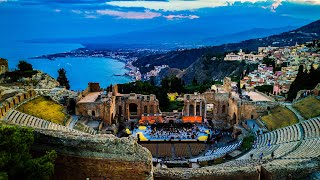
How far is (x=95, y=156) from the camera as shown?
1545 cm

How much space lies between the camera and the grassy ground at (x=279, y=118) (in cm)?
3550

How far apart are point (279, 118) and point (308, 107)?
3247mm

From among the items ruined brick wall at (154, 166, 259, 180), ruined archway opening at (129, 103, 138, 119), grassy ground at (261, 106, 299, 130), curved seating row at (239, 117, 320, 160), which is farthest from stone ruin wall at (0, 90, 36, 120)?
grassy ground at (261, 106, 299, 130)

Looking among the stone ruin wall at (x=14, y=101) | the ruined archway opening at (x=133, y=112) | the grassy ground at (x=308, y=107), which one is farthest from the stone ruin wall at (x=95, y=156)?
the ruined archway opening at (x=133, y=112)

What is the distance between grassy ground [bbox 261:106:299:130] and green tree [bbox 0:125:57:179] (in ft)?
90.4

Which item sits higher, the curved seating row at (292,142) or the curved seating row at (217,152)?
the curved seating row at (292,142)

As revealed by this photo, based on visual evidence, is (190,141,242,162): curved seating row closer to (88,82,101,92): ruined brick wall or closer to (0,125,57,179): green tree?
(88,82,101,92): ruined brick wall

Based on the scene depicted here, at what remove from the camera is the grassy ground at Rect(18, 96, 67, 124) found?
32.3m

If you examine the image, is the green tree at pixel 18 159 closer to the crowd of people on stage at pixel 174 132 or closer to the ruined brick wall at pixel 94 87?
the crowd of people on stage at pixel 174 132

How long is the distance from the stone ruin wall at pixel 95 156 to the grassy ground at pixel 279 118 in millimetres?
23885

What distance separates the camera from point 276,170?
17344 mm

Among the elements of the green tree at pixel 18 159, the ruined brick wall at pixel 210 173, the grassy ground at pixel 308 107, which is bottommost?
the grassy ground at pixel 308 107

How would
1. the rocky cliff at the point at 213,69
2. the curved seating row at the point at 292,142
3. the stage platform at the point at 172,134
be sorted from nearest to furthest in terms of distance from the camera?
the curved seating row at the point at 292,142, the stage platform at the point at 172,134, the rocky cliff at the point at 213,69

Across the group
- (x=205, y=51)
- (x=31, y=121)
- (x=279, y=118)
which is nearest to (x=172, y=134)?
(x=279, y=118)
